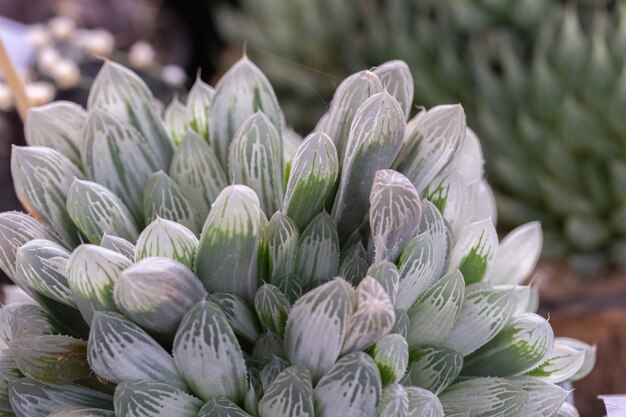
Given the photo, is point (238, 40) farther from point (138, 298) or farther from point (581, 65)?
point (138, 298)

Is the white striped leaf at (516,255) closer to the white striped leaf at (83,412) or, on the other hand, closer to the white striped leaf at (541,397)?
the white striped leaf at (541,397)

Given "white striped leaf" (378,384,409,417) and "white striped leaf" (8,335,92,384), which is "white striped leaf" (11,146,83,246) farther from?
"white striped leaf" (378,384,409,417)

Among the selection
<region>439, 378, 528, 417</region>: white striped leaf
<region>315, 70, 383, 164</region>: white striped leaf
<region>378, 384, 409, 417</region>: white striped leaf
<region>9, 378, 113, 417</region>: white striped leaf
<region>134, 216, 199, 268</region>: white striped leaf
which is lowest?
<region>9, 378, 113, 417</region>: white striped leaf

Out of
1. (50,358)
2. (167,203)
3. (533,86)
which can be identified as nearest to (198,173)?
(167,203)

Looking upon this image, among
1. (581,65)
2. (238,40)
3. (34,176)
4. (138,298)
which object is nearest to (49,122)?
(34,176)

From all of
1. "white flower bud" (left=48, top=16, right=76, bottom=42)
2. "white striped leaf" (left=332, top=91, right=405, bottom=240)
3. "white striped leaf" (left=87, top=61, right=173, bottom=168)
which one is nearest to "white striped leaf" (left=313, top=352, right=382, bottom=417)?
"white striped leaf" (left=332, top=91, right=405, bottom=240)

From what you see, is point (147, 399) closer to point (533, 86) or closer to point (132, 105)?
point (132, 105)

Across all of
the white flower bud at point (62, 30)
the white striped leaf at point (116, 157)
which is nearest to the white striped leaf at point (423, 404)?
the white striped leaf at point (116, 157)
